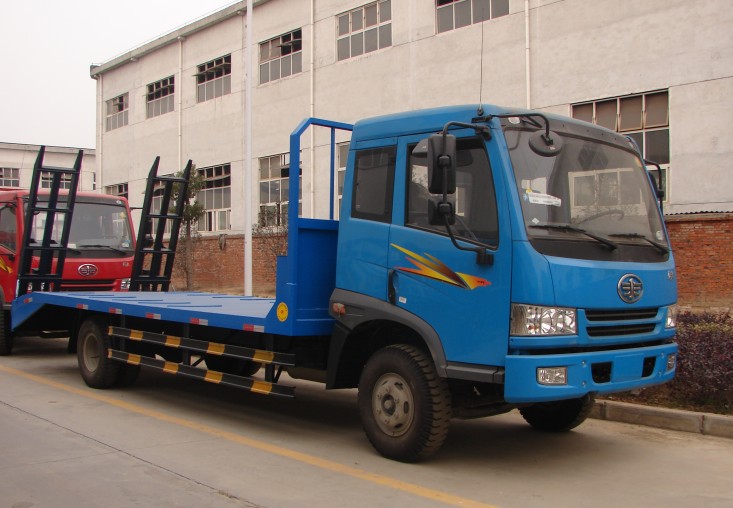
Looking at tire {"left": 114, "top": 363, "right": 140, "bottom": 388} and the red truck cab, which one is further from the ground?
the red truck cab

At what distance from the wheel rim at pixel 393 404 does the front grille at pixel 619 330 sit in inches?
57.6

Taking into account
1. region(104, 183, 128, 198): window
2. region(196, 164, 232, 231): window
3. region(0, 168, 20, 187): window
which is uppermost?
region(0, 168, 20, 187): window

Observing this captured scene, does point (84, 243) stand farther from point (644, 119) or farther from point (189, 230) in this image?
point (189, 230)

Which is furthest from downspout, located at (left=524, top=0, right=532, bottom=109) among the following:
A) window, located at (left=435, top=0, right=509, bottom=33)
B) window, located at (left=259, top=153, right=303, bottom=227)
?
window, located at (left=259, top=153, right=303, bottom=227)

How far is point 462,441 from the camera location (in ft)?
22.6

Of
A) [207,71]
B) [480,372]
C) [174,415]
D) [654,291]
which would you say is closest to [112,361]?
[174,415]

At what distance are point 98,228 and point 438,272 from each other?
28.0 ft

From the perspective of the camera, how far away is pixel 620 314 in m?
5.60

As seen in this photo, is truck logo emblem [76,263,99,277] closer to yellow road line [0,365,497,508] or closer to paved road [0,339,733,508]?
yellow road line [0,365,497,508]

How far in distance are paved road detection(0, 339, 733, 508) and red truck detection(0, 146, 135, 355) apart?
3.55 meters

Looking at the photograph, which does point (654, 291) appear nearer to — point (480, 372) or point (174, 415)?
point (480, 372)

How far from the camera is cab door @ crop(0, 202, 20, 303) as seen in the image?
11.9m

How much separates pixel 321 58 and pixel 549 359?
23026 millimetres

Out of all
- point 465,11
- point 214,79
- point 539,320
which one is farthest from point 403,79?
point 539,320
